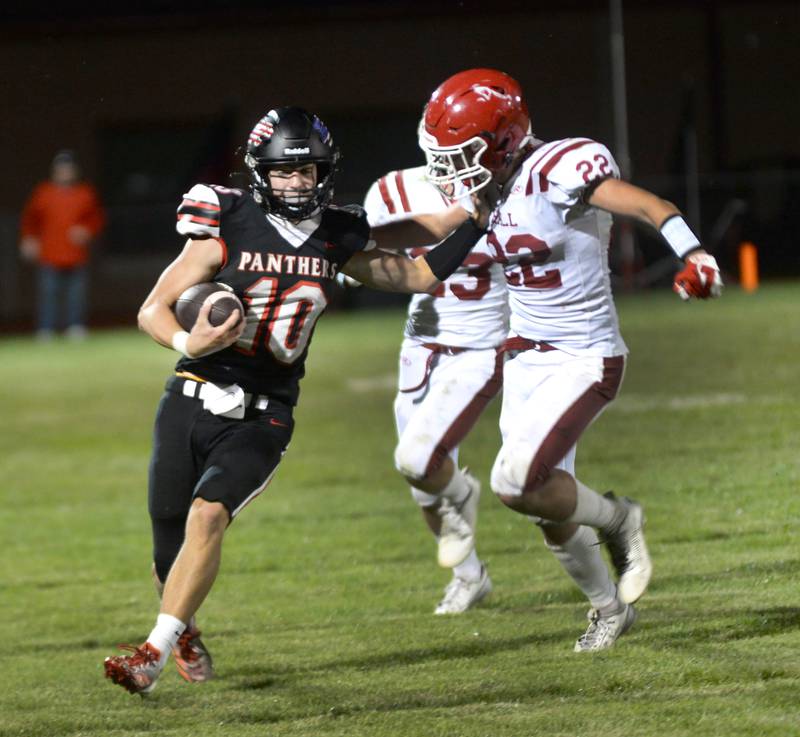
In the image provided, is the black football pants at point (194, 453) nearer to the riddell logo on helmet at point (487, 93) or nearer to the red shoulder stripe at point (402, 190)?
the riddell logo on helmet at point (487, 93)

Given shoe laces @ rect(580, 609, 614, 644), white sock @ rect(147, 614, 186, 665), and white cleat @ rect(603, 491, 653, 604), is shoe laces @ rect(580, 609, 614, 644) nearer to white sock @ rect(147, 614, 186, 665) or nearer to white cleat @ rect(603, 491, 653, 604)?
white cleat @ rect(603, 491, 653, 604)

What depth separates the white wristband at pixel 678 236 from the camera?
176 inches

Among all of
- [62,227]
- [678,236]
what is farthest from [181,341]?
[62,227]

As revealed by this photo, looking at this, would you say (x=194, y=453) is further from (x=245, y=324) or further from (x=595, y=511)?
(x=595, y=511)

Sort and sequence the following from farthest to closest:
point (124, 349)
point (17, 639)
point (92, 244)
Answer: point (92, 244) < point (124, 349) < point (17, 639)

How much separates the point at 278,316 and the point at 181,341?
37 cm

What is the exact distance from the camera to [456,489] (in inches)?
238

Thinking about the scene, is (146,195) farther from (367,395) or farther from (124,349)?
(367,395)

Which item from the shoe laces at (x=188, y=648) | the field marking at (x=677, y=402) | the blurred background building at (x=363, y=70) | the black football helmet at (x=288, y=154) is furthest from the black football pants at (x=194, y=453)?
the blurred background building at (x=363, y=70)

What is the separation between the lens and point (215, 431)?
4.94 m

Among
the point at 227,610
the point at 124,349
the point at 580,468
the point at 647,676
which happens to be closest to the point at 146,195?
the point at 124,349

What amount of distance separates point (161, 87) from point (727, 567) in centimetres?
1984

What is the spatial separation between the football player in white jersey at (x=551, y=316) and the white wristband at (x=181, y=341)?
957 mm

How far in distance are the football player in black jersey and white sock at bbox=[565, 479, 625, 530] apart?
94 cm
